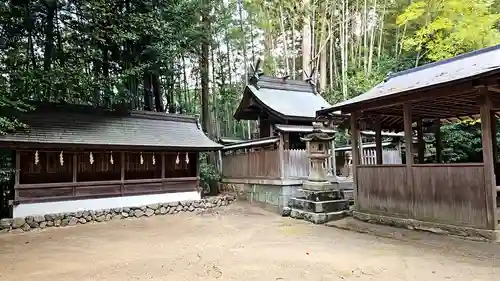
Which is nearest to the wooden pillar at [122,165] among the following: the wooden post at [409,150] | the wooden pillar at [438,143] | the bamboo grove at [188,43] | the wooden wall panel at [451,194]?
the bamboo grove at [188,43]

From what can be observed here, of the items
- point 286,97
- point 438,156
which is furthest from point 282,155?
point 438,156

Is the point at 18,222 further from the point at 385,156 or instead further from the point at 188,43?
the point at 385,156

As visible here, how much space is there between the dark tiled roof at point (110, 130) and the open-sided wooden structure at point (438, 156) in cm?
538

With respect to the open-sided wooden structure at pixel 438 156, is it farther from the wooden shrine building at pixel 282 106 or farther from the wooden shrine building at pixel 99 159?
the wooden shrine building at pixel 99 159

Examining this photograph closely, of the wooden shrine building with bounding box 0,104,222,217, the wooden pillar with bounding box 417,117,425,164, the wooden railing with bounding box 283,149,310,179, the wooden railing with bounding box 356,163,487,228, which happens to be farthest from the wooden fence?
the wooden shrine building with bounding box 0,104,222,217

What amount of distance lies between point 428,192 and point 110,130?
900 cm

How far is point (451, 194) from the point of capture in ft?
21.1

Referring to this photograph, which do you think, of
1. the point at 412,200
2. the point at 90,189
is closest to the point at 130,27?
the point at 90,189

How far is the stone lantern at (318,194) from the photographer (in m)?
8.89

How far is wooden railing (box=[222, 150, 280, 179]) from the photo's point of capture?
35.7ft

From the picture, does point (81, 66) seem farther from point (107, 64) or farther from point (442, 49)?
point (442, 49)

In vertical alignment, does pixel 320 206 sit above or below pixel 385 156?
below

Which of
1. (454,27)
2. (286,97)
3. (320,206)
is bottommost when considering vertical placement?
(320,206)

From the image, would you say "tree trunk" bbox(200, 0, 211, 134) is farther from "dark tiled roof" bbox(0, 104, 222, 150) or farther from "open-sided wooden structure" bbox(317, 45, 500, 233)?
"open-sided wooden structure" bbox(317, 45, 500, 233)
